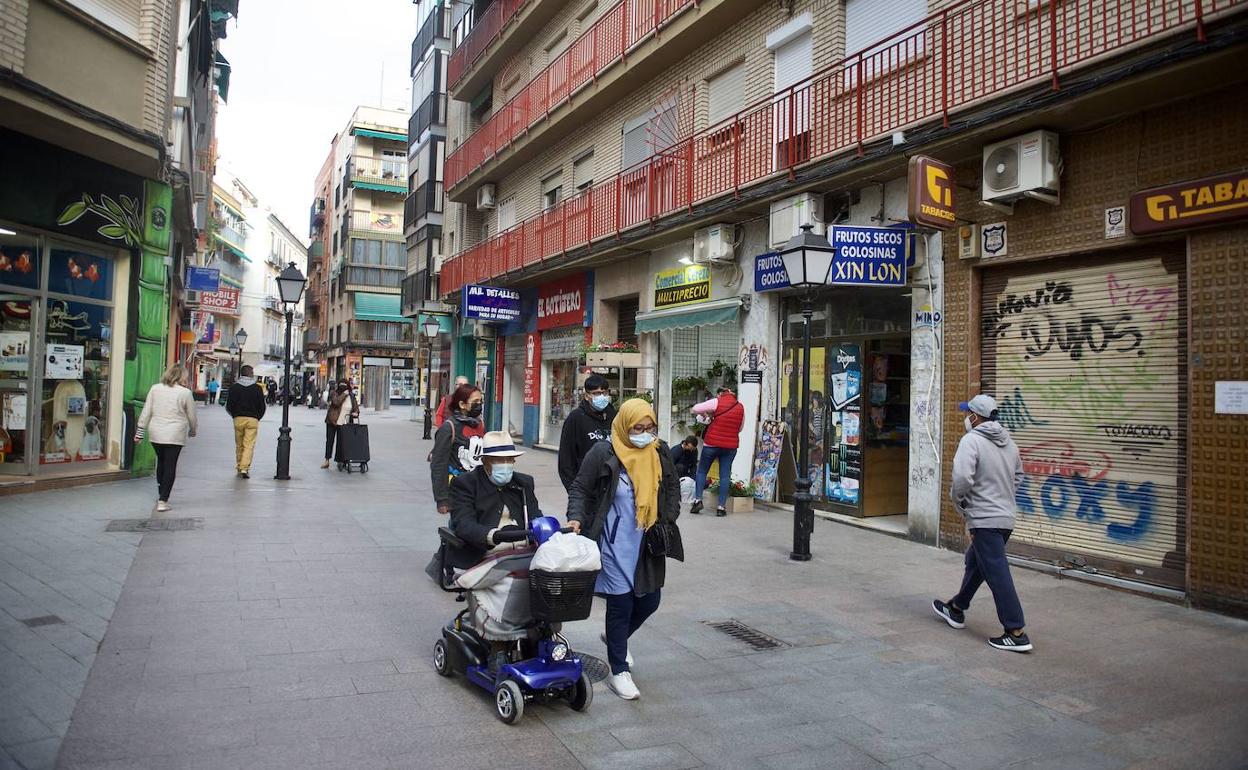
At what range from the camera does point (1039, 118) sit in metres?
7.44

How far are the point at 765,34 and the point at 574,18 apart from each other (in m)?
8.09

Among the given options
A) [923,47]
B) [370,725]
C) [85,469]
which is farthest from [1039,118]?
[85,469]

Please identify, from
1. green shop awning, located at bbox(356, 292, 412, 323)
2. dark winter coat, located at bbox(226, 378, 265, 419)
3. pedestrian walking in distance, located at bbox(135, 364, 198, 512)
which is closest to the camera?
pedestrian walking in distance, located at bbox(135, 364, 198, 512)

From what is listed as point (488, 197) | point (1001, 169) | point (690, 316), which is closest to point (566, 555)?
point (1001, 169)

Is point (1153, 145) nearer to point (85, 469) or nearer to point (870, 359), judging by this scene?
point (870, 359)

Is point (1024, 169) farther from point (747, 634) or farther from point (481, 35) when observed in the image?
point (481, 35)

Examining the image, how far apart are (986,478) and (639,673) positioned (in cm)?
276

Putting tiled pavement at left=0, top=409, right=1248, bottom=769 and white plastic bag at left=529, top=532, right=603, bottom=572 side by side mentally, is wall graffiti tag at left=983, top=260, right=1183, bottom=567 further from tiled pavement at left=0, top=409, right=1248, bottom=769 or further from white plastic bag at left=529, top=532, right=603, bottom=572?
white plastic bag at left=529, top=532, right=603, bottom=572

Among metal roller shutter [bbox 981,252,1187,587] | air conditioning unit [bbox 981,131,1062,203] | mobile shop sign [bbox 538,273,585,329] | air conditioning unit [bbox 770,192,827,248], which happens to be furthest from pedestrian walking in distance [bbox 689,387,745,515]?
mobile shop sign [bbox 538,273,585,329]

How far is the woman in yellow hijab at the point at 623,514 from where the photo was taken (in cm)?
437

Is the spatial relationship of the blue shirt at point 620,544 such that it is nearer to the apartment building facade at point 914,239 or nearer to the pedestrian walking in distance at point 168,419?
the apartment building facade at point 914,239

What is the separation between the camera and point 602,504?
174 inches

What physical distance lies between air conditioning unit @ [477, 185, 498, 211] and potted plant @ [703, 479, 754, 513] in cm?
1485

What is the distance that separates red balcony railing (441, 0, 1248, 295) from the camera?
285 inches
